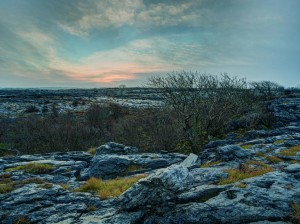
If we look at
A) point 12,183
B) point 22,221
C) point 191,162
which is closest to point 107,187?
point 22,221

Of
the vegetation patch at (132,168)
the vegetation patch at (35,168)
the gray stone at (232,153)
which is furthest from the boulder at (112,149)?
the gray stone at (232,153)

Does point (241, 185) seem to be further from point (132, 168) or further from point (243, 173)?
point (132, 168)

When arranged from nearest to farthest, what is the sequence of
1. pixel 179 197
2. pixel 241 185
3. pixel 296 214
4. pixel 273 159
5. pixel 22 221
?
pixel 296 214
pixel 22 221
pixel 179 197
pixel 241 185
pixel 273 159

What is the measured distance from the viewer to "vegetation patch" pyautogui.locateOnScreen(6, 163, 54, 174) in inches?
584

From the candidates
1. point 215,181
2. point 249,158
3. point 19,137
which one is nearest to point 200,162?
point 249,158

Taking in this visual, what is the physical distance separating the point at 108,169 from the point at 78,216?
18.7 ft

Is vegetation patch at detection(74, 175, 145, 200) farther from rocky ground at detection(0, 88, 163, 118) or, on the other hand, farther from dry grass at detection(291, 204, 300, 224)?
rocky ground at detection(0, 88, 163, 118)

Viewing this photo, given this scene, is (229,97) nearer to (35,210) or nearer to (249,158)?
(249,158)

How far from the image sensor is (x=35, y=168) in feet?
49.3

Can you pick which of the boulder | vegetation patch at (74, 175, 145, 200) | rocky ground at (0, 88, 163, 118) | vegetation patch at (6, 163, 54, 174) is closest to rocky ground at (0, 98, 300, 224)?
vegetation patch at (74, 175, 145, 200)

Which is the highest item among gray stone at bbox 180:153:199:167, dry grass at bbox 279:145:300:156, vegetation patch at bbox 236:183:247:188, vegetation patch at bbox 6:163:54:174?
dry grass at bbox 279:145:300:156

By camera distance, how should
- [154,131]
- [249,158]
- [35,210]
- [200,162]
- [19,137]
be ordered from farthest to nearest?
[19,137]
[154,131]
[200,162]
[249,158]
[35,210]

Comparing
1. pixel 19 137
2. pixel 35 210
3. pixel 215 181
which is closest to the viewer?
pixel 35 210

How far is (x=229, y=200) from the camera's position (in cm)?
870
